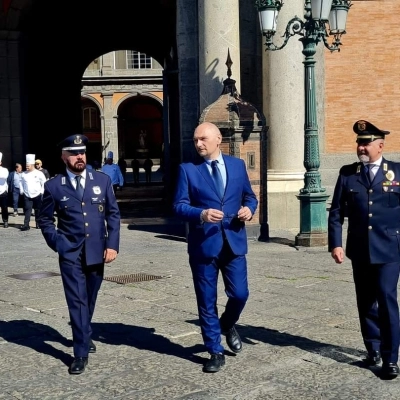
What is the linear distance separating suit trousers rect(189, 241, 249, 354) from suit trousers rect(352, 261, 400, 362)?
2.80 ft

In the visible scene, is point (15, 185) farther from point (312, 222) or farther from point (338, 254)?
point (338, 254)

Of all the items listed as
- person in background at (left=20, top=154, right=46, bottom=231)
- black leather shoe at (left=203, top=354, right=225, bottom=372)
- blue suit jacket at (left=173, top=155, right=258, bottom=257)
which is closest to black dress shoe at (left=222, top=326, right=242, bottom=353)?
black leather shoe at (left=203, top=354, right=225, bottom=372)

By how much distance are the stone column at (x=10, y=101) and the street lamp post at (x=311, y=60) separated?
13.0m

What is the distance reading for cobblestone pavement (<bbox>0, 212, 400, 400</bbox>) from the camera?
18.3 ft

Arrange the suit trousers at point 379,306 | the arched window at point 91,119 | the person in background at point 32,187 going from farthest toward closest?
the arched window at point 91,119 → the person in background at point 32,187 → the suit trousers at point 379,306

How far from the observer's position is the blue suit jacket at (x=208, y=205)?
6.05m

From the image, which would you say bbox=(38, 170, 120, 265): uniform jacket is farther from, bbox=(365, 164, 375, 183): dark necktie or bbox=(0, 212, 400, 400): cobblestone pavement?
bbox=(365, 164, 375, 183): dark necktie

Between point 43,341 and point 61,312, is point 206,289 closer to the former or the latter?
point 43,341

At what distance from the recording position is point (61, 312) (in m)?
8.28

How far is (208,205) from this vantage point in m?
6.11

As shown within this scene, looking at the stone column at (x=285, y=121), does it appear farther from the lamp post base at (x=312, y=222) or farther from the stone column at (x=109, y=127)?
the stone column at (x=109, y=127)

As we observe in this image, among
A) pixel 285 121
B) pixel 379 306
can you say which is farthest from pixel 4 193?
pixel 379 306

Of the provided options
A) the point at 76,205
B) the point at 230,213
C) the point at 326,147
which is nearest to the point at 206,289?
the point at 230,213

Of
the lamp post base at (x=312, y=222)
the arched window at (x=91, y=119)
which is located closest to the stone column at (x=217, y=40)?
the lamp post base at (x=312, y=222)
